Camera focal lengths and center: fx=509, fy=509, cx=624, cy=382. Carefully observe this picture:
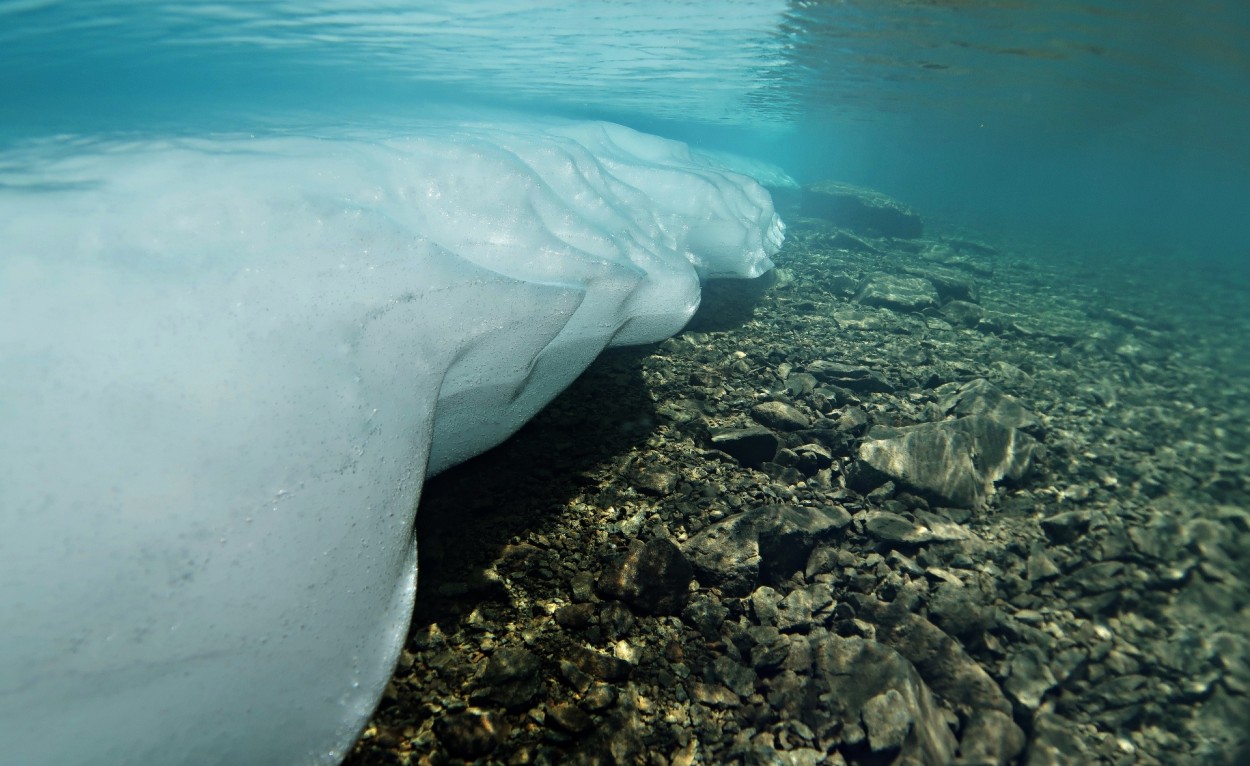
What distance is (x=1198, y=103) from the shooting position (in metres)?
19.0

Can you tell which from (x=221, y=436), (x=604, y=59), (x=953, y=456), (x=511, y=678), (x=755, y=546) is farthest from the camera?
(x=604, y=59)

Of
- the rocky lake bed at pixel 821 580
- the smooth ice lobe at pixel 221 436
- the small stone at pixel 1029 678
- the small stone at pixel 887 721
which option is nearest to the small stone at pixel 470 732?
the rocky lake bed at pixel 821 580

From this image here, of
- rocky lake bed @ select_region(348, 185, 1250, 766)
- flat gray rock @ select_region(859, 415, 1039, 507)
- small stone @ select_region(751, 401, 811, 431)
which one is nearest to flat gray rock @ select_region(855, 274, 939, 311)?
rocky lake bed @ select_region(348, 185, 1250, 766)

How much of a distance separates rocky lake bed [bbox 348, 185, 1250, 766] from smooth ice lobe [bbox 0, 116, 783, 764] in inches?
19.6

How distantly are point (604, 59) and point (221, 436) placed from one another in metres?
15.5

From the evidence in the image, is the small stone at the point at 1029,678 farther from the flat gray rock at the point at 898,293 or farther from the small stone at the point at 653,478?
the flat gray rock at the point at 898,293

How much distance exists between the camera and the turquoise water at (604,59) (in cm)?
992

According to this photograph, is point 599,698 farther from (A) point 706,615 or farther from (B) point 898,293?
(B) point 898,293

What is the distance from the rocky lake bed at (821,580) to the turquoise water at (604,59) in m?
6.82

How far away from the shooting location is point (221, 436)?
1889 millimetres

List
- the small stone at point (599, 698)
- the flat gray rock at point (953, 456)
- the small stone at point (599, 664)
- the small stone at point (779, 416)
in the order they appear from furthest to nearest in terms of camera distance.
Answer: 1. the small stone at point (779, 416)
2. the flat gray rock at point (953, 456)
3. the small stone at point (599, 664)
4. the small stone at point (599, 698)

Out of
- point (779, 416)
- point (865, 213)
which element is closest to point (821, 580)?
point (779, 416)

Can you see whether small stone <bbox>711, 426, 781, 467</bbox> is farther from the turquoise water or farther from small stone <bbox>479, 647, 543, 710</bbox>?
the turquoise water

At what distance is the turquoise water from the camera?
9922 millimetres
